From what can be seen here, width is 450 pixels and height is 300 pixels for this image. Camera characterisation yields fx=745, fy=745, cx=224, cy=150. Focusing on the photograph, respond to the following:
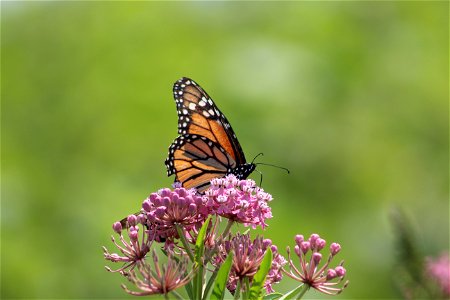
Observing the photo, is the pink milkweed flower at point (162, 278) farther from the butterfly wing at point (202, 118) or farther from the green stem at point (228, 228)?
the butterfly wing at point (202, 118)

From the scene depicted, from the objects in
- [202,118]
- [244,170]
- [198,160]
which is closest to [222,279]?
[244,170]

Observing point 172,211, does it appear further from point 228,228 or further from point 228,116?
point 228,116

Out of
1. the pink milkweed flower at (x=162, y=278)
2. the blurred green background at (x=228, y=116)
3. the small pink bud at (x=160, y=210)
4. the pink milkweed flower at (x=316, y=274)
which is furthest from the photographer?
the blurred green background at (x=228, y=116)

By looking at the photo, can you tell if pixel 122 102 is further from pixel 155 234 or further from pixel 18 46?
pixel 155 234

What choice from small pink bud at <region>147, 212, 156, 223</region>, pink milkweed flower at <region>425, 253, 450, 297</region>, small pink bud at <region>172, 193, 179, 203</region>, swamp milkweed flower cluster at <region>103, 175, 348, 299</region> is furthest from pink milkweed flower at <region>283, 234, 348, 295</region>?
pink milkweed flower at <region>425, 253, 450, 297</region>

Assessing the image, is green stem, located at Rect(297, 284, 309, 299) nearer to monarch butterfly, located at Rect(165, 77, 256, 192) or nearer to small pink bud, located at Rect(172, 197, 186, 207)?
small pink bud, located at Rect(172, 197, 186, 207)

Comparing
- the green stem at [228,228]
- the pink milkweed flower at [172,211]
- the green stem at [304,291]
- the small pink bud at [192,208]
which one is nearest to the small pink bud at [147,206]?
the pink milkweed flower at [172,211]
